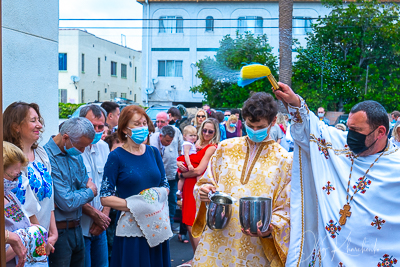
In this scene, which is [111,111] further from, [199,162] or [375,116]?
[375,116]

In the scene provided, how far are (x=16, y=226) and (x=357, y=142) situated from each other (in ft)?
7.66

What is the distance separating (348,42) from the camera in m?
24.1

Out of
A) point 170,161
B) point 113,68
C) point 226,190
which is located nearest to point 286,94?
point 226,190

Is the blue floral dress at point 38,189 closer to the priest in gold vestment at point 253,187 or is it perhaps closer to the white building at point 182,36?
the priest in gold vestment at point 253,187

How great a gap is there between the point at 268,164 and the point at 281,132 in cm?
740

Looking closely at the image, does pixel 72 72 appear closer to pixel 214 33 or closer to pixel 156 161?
pixel 214 33

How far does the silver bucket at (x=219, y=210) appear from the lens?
121 inches

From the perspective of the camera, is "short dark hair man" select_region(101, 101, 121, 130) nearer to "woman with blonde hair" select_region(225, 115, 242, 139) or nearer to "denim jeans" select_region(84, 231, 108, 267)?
"denim jeans" select_region(84, 231, 108, 267)

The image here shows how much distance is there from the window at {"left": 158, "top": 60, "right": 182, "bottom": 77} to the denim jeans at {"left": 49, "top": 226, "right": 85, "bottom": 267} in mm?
29458

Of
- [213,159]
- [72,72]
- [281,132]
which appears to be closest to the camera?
[213,159]

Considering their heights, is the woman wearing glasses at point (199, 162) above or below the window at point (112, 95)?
below

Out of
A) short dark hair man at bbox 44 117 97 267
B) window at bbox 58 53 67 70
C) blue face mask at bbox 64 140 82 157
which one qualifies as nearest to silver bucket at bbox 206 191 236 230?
short dark hair man at bbox 44 117 97 267

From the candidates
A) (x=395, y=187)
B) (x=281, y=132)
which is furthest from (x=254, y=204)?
(x=281, y=132)

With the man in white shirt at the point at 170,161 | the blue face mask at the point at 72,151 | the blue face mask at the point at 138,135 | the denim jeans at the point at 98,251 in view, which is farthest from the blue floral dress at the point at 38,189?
the man in white shirt at the point at 170,161
